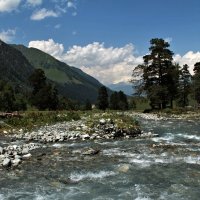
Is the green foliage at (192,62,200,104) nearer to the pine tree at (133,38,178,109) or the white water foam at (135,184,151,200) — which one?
the pine tree at (133,38,178,109)

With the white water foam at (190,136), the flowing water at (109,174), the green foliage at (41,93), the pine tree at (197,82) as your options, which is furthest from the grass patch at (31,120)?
the pine tree at (197,82)

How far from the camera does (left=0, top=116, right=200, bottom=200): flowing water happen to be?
17391 millimetres

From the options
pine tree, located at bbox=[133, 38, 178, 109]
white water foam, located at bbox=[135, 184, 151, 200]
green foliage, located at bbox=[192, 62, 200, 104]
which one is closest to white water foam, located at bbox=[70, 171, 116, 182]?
white water foam, located at bbox=[135, 184, 151, 200]

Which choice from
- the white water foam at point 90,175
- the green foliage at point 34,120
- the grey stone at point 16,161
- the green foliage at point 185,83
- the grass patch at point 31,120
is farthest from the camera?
the green foliage at point 185,83

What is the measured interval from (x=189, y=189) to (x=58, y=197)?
6079mm

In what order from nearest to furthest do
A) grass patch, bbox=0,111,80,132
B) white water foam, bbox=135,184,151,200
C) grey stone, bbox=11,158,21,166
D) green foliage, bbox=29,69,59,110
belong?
white water foam, bbox=135,184,151,200 → grey stone, bbox=11,158,21,166 → grass patch, bbox=0,111,80,132 → green foliage, bbox=29,69,59,110

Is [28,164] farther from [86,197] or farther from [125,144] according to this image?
[125,144]

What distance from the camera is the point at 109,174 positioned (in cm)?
2067

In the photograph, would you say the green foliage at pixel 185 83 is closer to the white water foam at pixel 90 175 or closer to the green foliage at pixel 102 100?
the green foliage at pixel 102 100

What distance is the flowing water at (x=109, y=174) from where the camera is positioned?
1739 cm

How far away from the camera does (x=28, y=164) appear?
2312cm

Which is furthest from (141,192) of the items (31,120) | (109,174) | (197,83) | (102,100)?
(102,100)

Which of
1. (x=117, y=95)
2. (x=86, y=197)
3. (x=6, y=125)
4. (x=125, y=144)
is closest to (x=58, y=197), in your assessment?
(x=86, y=197)

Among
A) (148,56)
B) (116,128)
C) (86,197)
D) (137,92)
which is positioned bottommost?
(86,197)
